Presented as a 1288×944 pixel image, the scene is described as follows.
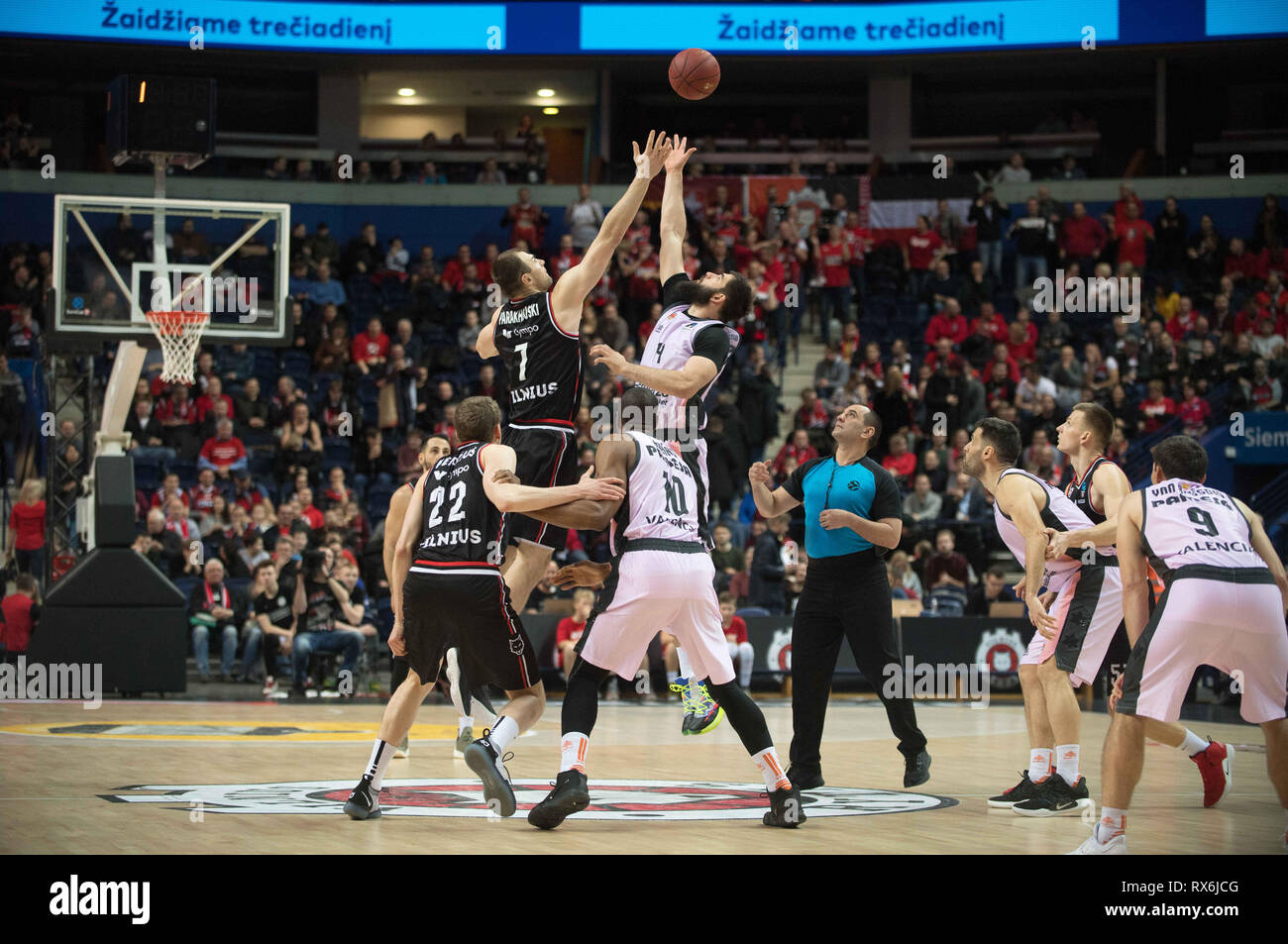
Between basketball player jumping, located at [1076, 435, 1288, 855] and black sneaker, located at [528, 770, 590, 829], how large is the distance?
84.7 inches

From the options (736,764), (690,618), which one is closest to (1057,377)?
(736,764)

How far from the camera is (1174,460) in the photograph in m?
6.20

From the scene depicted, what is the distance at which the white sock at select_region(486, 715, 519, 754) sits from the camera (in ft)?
21.5

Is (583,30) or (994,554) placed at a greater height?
(583,30)

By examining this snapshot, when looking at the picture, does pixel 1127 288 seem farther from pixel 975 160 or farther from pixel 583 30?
pixel 583 30

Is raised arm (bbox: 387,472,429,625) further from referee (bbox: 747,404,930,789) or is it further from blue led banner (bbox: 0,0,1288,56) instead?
blue led banner (bbox: 0,0,1288,56)

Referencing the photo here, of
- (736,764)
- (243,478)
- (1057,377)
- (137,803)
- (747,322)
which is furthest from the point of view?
(747,322)

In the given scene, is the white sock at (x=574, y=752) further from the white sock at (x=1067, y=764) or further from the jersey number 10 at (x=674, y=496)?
the white sock at (x=1067, y=764)

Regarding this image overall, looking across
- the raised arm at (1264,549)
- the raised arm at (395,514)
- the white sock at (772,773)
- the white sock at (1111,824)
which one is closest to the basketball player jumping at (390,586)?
the raised arm at (395,514)

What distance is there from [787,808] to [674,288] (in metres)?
3.05

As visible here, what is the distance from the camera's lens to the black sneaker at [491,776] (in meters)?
6.36

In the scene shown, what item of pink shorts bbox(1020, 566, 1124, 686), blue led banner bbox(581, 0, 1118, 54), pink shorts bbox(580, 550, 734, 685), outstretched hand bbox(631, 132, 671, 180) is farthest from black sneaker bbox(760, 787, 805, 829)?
blue led banner bbox(581, 0, 1118, 54)

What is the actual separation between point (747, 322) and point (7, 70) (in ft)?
48.8

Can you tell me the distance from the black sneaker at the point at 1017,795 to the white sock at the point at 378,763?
3.21 metres
